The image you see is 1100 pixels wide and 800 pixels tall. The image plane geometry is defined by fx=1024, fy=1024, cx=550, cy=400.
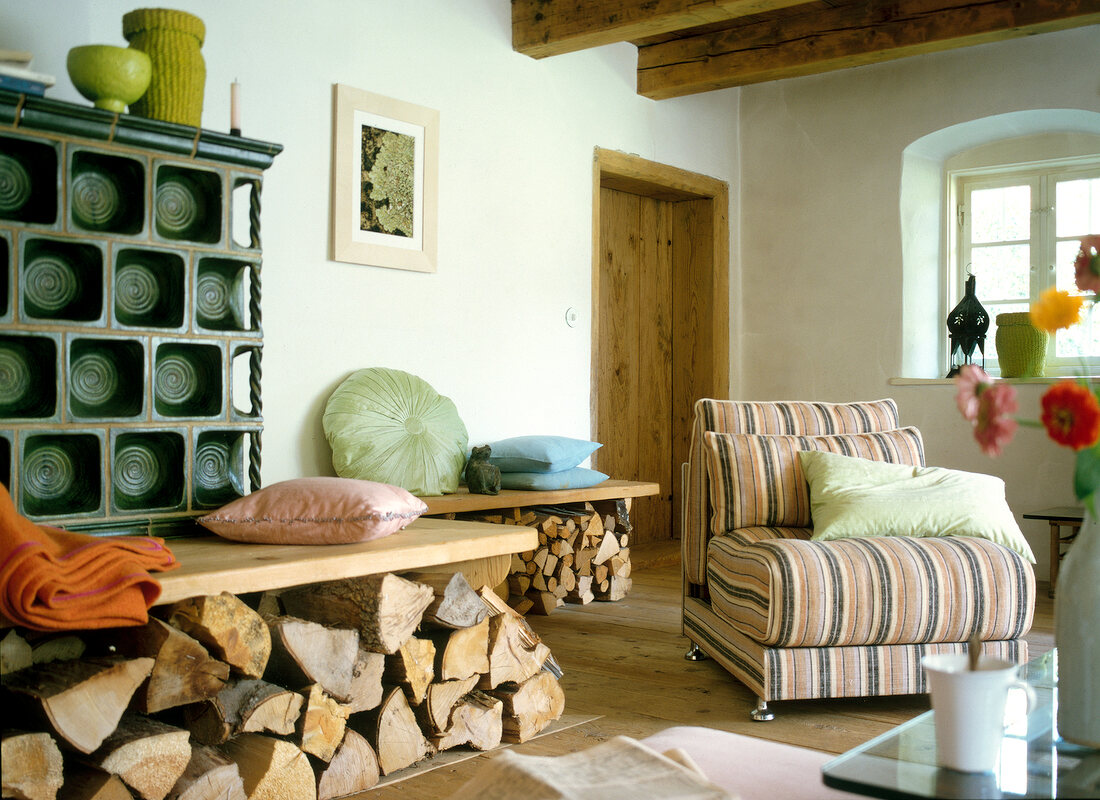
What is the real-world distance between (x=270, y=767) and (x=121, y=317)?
3.64 feet

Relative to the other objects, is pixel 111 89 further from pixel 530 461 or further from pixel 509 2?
pixel 509 2

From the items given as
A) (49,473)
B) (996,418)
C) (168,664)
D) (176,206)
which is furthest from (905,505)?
(49,473)

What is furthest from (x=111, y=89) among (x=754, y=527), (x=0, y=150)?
(x=754, y=527)

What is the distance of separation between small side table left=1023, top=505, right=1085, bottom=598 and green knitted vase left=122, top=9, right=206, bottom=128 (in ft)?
11.6

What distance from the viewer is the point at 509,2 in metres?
4.18

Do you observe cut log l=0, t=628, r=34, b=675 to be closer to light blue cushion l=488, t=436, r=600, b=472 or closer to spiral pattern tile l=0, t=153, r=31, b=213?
spiral pattern tile l=0, t=153, r=31, b=213

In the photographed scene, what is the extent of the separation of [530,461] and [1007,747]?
2.46m

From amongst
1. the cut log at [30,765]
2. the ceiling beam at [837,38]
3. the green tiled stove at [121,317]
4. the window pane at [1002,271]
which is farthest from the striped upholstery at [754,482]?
the window pane at [1002,271]

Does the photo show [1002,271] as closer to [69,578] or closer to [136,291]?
[136,291]

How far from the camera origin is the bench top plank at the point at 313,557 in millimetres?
1878

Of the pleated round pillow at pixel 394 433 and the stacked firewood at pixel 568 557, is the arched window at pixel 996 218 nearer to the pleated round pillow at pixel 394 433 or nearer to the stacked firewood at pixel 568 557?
the stacked firewood at pixel 568 557

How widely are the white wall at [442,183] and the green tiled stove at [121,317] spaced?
497 mm

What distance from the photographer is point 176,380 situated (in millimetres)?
2512

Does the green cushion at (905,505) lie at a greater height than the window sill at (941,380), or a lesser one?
lesser
